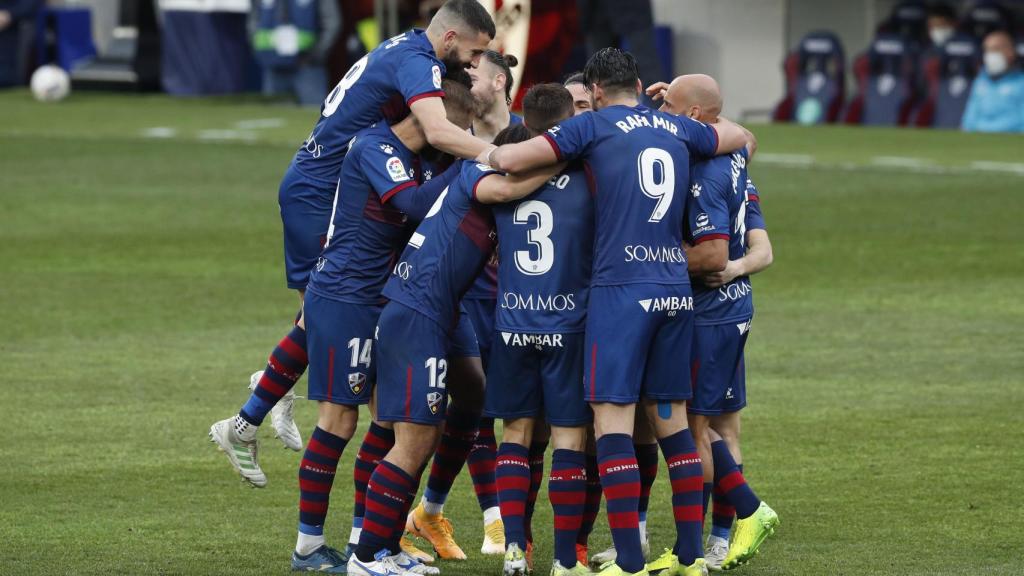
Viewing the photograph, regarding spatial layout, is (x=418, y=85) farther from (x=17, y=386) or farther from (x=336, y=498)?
(x=17, y=386)

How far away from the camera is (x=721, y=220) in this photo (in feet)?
21.9

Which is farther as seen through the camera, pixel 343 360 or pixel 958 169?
pixel 958 169

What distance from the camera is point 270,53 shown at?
31109 mm

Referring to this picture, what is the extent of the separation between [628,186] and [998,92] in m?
21.1

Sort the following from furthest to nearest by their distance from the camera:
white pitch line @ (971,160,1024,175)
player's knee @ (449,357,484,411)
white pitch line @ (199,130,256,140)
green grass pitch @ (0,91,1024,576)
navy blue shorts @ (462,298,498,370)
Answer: white pitch line @ (199,130,256,140) < white pitch line @ (971,160,1024,175) < navy blue shorts @ (462,298,498,370) < green grass pitch @ (0,91,1024,576) < player's knee @ (449,357,484,411)

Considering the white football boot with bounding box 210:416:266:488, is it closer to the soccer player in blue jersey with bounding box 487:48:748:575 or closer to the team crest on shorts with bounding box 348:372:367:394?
the team crest on shorts with bounding box 348:372:367:394

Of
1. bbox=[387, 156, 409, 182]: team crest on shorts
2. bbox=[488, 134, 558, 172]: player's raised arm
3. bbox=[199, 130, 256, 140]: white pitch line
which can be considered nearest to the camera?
bbox=[488, 134, 558, 172]: player's raised arm

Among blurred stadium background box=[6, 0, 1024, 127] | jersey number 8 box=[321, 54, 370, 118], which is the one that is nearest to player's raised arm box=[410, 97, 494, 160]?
jersey number 8 box=[321, 54, 370, 118]

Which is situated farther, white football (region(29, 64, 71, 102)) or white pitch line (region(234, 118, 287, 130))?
white football (region(29, 64, 71, 102))

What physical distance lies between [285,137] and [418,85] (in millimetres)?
18423

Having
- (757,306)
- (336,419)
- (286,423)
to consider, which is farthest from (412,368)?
(757,306)

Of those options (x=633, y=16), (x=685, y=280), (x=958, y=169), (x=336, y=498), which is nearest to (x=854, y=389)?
(x=336, y=498)

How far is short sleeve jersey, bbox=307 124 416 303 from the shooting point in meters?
6.84

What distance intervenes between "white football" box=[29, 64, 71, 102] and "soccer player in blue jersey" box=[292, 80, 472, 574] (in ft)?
82.9
